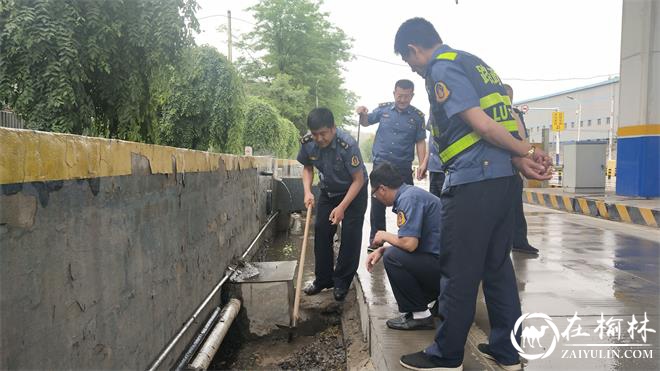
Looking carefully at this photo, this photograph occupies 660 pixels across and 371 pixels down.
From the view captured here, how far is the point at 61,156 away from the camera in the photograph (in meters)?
1.62

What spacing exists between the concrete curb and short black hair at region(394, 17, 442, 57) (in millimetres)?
6320

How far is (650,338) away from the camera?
8.62 feet

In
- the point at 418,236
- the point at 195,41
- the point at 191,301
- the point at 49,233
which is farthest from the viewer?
the point at 195,41

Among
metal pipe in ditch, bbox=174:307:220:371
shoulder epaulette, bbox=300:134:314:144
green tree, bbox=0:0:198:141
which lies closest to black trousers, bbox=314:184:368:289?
shoulder epaulette, bbox=300:134:314:144

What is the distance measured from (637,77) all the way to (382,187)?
7.79m

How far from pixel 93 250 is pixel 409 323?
178 cm

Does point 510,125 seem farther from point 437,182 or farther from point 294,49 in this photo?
point 294,49

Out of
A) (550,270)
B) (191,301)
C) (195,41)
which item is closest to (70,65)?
(195,41)

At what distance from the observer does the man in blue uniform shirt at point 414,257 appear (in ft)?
8.95

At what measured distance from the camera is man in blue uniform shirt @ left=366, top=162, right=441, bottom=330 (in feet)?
8.95

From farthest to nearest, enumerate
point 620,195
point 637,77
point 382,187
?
point 620,195 < point 637,77 < point 382,187

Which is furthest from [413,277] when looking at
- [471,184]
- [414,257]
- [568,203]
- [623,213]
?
[568,203]

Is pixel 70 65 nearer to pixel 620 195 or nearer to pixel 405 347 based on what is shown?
pixel 405 347

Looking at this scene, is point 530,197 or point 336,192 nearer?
point 336,192
